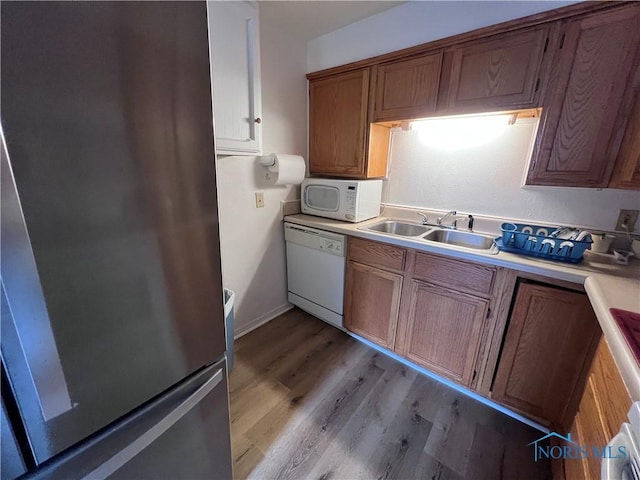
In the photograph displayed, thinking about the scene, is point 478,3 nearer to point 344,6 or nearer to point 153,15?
point 344,6

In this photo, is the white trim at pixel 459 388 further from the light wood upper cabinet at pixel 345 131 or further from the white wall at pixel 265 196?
the light wood upper cabinet at pixel 345 131

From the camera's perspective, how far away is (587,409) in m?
0.92

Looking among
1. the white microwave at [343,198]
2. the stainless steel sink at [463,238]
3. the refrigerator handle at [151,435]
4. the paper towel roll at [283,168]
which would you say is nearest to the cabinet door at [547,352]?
the stainless steel sink at [463,238]

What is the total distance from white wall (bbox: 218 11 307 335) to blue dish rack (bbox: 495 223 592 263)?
5.36ft

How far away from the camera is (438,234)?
6.53 feet

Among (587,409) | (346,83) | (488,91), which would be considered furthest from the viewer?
(346,83)

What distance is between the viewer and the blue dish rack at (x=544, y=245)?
128cm

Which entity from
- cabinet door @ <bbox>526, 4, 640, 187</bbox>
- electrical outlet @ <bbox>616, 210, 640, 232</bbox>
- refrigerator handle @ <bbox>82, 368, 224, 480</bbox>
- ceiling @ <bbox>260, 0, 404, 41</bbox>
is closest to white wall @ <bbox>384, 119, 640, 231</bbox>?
electrical outlet @ <bbox>616, 210, 640, 232</bbox>

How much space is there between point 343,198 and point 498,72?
45.2 inches

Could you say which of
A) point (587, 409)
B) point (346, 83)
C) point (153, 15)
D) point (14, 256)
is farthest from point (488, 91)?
point (14, 256)

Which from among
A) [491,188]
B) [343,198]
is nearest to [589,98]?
[491,188]

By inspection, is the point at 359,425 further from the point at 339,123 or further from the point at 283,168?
the point at 339,123

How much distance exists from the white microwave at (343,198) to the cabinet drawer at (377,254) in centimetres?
23

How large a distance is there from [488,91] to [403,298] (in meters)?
1.31
